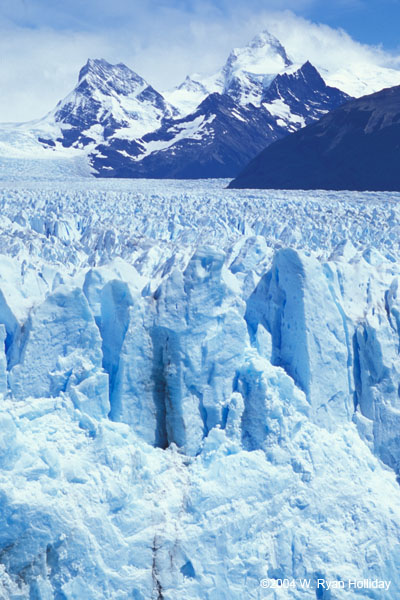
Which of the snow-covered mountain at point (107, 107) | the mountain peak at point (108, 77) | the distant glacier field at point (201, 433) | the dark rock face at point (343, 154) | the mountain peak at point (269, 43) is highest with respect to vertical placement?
the mountain peak at point (269, 43)

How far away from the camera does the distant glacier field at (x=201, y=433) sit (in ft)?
20.6

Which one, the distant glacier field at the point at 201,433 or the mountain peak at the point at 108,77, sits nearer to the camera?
the distant glacier field at the point at 201,433

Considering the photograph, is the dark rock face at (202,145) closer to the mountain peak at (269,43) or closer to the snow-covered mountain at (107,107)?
the snow-covered mountain at (107,107)

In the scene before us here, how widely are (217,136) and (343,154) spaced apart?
82.3ft

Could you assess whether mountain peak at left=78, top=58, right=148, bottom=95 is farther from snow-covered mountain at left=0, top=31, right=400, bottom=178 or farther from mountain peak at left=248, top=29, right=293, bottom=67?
mountain peak at left=248, top=29, right=293, bottom=67

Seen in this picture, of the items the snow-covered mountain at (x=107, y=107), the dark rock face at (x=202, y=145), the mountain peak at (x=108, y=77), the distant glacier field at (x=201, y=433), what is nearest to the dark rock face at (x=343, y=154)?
the dark rock face at (x=202, y=145)

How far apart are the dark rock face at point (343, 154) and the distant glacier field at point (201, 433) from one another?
97.1 feet

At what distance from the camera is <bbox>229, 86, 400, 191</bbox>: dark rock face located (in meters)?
38.5

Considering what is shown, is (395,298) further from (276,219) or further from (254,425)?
(276,219)

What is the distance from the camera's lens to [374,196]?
27250 millimetres

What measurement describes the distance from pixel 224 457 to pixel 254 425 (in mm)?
506

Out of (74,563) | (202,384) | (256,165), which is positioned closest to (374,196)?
(256,165)

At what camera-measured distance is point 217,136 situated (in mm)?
64250

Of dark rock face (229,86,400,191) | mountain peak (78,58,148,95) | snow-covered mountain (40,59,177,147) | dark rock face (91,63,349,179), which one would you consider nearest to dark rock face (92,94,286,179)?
dark rock face (91,63,349,179)
